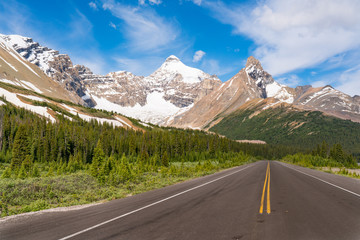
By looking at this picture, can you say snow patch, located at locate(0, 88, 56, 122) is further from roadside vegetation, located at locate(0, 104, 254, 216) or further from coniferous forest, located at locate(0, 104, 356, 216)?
roadside vegetation, located at locate(0, 104, 254, 216)

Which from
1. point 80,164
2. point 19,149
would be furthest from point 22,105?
point 80,164

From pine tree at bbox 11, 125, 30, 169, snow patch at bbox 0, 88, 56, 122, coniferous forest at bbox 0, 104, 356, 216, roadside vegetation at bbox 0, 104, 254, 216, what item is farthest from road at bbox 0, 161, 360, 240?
snow patch at bbox 0, 88, 56, 122

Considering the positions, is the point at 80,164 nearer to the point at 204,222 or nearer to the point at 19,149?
the point at 19,149

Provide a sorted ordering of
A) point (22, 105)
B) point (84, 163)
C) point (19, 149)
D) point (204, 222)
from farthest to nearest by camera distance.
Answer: point (22, 105) → point (84, 163) → point (19, 149) → point (204, 222)

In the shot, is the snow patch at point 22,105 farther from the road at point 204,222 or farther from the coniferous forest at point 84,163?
the road at point 204,222

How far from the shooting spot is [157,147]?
95938 mm

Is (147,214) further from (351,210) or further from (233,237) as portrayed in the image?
(351,210)

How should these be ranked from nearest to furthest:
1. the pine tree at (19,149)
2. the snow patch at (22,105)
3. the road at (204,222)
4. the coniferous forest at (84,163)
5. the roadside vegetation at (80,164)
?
the road at (204,222) → the roadside vegetation at (80,164) → the coniferous forest at (84,163) → the pine tree at (19,149) → the snow patch at (22,105)


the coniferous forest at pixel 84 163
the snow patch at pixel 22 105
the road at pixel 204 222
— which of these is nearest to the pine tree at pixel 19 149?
the coniferous forest at pixel 84 163

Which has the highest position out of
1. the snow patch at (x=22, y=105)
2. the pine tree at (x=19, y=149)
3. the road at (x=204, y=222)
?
the snow patch at (x=22, y=105)

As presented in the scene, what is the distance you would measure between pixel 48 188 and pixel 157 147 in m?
81.5

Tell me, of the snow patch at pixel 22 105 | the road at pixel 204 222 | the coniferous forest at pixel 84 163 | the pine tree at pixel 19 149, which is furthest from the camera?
the snow patch at pixel 22 105

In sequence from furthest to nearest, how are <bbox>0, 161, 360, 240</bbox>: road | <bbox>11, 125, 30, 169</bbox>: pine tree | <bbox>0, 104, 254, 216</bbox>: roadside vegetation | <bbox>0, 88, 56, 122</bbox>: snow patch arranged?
<bbox>0, 88, 56, 122</bbox>: snow patch
<bbox>11, 125, 30, 169</bbox>: pine tree
<bbox>0, 104, 254, 216</bbox>: roadside vegetation
<bbox>0, 161, 360, 240</bbox>: road

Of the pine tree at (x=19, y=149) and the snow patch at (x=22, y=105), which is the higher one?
the snow patch at (x=22, y=105)
